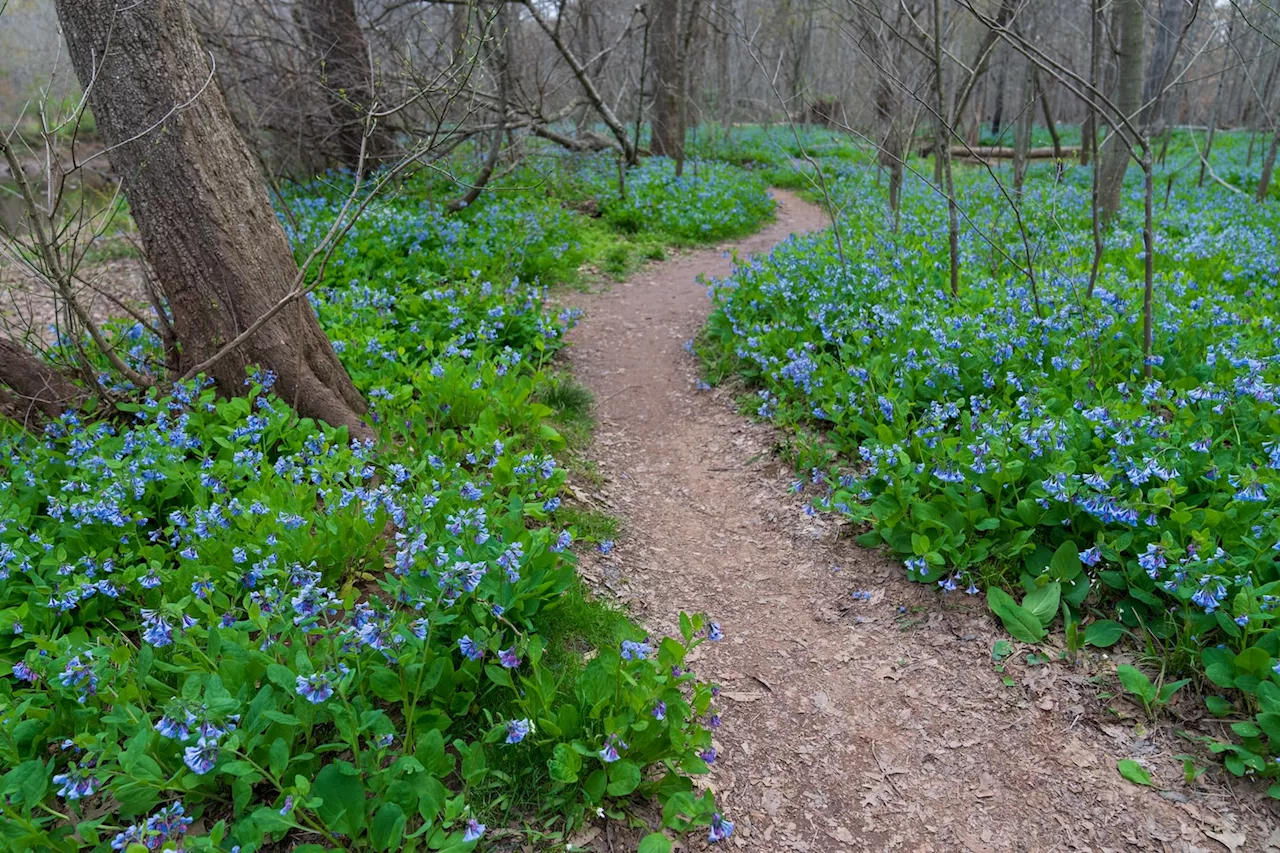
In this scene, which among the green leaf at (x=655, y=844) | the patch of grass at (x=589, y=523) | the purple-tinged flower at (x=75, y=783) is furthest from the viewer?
the patch of grass at (x=589, y=523)

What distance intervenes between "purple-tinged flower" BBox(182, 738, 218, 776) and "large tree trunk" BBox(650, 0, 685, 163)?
10724mm

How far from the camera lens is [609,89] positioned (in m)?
14.6

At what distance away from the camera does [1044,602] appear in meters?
2.74

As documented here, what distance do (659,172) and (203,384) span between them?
8784mm

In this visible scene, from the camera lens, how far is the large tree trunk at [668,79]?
A: 39.3ft

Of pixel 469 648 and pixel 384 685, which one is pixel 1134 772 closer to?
pixel 469 648

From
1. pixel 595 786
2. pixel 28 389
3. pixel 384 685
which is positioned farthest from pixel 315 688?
pixel 28 389

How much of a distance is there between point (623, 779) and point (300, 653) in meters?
0.93

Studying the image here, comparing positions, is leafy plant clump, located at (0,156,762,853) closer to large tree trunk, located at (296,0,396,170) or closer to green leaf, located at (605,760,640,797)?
green leaf, located at (605,760,640,797)

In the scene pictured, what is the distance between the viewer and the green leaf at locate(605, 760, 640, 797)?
2012 millimetres

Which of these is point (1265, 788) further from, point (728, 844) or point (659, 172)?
point (659, 172)

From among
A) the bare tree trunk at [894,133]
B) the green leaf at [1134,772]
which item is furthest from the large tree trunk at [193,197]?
the bare tree trunk at [894,133]

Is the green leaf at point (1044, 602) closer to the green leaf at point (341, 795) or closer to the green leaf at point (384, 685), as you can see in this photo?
the green leaf at point (384, 685)

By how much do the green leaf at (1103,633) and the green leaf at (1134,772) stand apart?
0.43 metres
